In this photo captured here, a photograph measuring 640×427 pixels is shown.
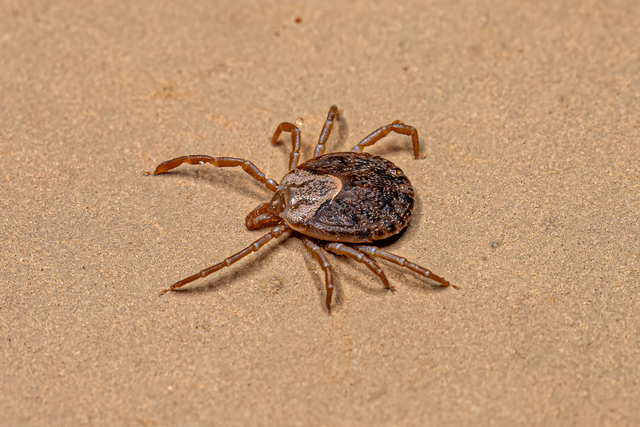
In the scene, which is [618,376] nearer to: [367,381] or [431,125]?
[367,381]

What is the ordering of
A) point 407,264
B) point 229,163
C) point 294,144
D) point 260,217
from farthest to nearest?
point 294,144
point 229,163
point 260,217
point 407,264

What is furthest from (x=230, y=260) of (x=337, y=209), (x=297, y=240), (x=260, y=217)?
(x=337, y=209)

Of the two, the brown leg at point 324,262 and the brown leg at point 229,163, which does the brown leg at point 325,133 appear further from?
the brown leg at point 324,262

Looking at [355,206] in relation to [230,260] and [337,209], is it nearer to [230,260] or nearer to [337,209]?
[337,209]

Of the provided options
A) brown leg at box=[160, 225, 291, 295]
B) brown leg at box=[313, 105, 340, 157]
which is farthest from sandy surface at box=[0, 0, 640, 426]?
brown leg at box=[313, 105, 340, 157]

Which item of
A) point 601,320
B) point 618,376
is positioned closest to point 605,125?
point 601,320

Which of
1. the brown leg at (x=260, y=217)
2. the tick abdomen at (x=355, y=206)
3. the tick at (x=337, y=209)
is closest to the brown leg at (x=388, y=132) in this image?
the tick at (x=337, y=209)
